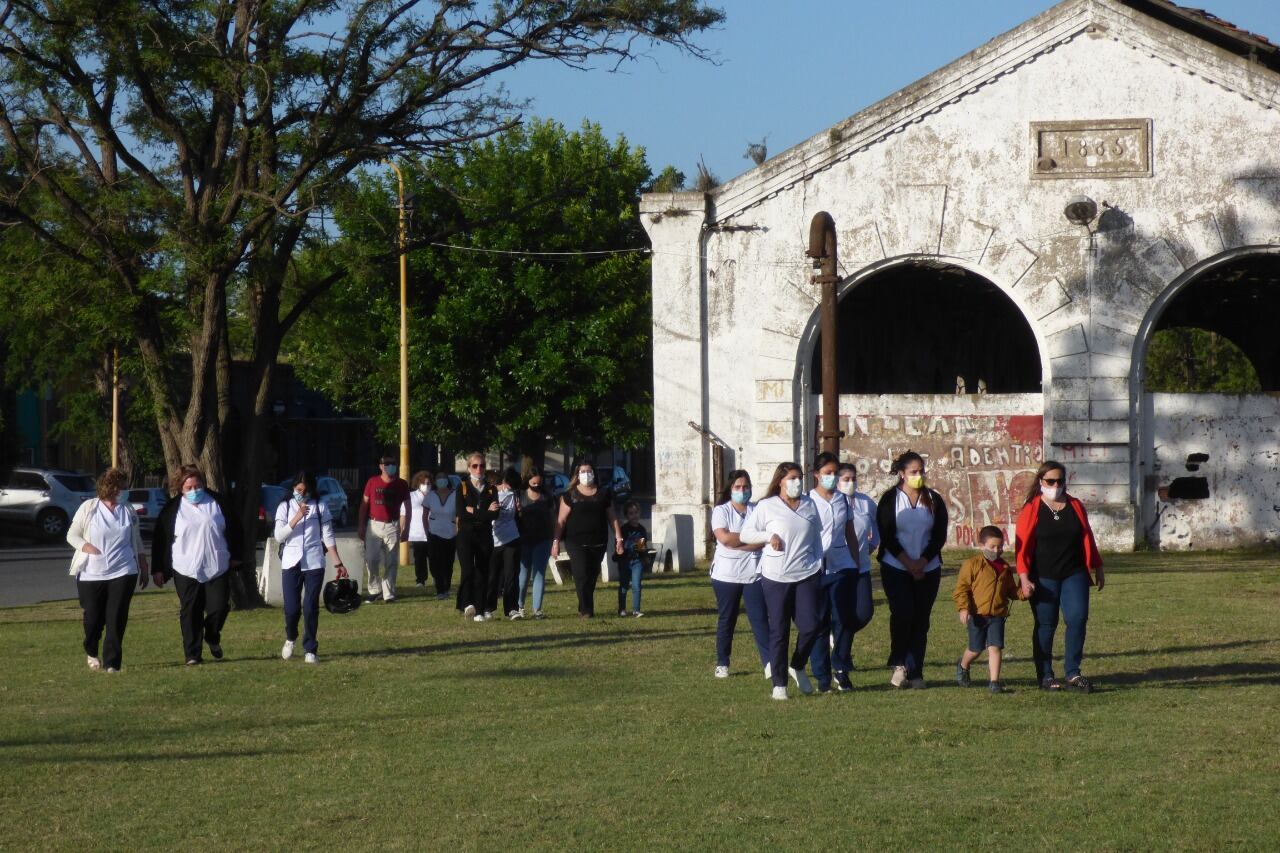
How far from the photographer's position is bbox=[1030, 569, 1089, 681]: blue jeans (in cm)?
1207

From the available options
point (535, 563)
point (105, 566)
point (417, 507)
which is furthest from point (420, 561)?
point (105, 566)

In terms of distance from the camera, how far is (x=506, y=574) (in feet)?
59.8

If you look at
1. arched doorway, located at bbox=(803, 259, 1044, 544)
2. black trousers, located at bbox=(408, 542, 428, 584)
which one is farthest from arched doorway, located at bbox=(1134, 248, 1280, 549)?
black trousers, located at bbox=(408, 542, 428, 584)

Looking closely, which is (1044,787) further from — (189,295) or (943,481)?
(943,481)

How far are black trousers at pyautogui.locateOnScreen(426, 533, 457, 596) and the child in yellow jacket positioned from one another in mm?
10148

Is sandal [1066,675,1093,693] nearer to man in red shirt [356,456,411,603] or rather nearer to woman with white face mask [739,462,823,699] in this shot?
woman with white face mask [739,462,823,699]

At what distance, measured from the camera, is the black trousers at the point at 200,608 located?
47.8 ft

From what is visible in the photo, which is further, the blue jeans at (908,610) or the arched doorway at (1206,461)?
the arched doorway at (1206,461)

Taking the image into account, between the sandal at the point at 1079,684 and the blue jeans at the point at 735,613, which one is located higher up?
the blue jeans at the point at 735,613

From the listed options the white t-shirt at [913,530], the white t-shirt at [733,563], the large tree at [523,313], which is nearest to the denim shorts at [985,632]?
the white t-shirt at [913,530]

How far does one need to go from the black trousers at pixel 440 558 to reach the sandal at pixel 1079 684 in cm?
1053

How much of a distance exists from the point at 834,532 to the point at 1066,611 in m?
1.72

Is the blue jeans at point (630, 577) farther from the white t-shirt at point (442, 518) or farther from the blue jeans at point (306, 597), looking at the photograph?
the blue jeans at point (306, 597)

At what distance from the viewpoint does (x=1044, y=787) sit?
8562 millimetres
